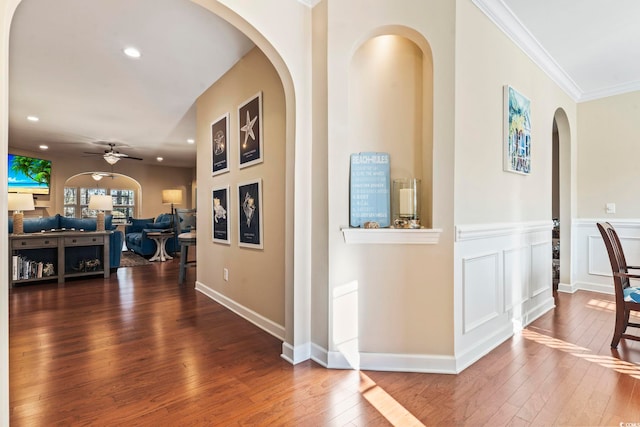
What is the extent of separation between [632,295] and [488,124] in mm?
1675

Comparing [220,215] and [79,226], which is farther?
[79,226]

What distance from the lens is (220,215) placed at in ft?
11.9

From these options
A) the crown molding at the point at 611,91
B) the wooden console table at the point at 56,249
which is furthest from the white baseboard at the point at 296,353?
the crown molding at the point at 611,91

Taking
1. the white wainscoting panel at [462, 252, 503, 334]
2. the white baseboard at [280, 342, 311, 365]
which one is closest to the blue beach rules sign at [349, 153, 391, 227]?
the white wainscoting panel at [462, 252, 503, 334]

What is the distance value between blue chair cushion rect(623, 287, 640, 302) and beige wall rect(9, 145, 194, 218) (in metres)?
10.0

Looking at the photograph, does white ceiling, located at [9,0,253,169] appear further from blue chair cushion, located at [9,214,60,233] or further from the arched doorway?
the arched doorway

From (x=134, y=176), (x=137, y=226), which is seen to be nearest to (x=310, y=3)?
(x=137, y=226)

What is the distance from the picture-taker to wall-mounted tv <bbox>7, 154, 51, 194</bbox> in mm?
7293

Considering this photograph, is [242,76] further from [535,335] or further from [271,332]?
[535,335]

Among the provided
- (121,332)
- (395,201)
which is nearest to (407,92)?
(395,201)

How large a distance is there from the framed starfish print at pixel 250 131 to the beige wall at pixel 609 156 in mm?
4322

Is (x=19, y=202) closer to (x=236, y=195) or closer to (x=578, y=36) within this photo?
(x=236, y=195)

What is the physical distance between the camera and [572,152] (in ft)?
13.6

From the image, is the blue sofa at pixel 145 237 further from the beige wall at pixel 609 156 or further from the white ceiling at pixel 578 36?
the beige wall at pixel 609 156
